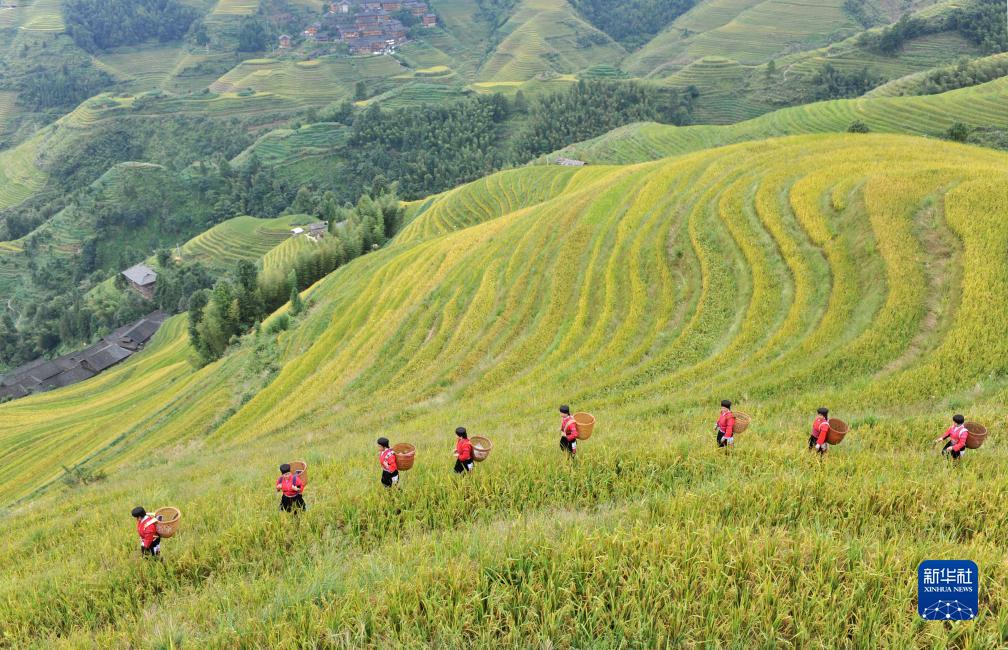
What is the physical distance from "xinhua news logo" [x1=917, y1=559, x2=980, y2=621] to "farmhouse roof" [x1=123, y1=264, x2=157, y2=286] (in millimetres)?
132240

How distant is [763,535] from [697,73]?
170593mm

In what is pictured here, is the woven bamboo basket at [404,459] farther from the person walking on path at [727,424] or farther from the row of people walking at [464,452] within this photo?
the person walking on path at [727,424]

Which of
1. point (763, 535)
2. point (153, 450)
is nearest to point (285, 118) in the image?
point (153, 450)

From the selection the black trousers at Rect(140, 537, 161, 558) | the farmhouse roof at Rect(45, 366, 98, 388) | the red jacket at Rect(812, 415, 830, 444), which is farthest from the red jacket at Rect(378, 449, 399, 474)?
the farmhouse roof at Rect(45, 366, 98, 388)

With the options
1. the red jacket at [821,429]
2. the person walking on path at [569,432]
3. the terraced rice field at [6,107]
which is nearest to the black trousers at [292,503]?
the person walking on path at [569,432]

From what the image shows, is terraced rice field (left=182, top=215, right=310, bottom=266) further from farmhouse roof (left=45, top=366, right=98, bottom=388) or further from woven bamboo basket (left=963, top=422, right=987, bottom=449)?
woven bamboo basket (left=963, top=422, right=987, bottom=449)

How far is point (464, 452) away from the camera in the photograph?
32.3 feet

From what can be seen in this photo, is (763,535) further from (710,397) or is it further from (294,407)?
(294,407)

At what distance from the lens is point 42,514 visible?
14797mm

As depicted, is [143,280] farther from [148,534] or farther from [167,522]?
[167,522]

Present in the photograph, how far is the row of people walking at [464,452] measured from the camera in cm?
855

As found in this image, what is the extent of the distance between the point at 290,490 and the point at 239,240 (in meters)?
131

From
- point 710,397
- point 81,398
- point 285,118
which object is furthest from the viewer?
point 285,118

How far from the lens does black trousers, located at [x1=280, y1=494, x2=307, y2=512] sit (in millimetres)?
9469
